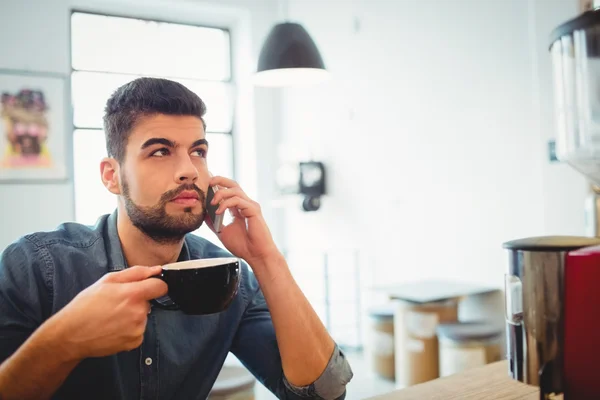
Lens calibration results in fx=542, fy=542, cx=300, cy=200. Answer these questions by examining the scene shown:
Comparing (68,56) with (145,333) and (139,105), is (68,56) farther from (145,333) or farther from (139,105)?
(145,333)

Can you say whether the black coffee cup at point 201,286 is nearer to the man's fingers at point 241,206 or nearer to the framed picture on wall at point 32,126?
the man's fingers at point 241,206

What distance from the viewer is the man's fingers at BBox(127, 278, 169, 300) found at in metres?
0.80

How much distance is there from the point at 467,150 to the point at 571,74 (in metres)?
2.39

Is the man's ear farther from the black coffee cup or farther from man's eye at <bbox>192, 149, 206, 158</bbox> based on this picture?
the black coffee cup

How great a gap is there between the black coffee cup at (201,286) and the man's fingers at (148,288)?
27 millimetres

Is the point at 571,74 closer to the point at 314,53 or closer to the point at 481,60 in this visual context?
the point at 314,53

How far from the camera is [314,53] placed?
8.94ft

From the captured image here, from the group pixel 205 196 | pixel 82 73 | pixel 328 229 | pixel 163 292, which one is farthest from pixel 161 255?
pixel 82 73

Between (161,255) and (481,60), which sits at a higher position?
(481,60)

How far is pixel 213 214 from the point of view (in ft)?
4.07

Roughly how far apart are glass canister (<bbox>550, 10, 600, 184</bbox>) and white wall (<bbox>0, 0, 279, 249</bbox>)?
4.05 meters

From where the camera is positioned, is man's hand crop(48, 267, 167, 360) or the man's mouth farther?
the man's mouth

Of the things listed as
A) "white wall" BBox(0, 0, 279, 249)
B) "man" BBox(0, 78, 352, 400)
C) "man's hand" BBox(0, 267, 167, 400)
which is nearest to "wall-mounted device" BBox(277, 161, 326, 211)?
"white wall" BBox(0, 0, 279, 249)

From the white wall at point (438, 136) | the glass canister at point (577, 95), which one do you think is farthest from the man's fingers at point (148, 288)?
the white wall at point (438, 136)
